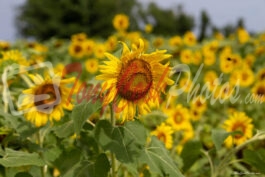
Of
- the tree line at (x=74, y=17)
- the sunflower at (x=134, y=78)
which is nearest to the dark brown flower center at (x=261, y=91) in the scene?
the sunflower at (x=134, y=78)

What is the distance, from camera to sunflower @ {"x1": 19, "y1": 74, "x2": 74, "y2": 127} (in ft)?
6.41

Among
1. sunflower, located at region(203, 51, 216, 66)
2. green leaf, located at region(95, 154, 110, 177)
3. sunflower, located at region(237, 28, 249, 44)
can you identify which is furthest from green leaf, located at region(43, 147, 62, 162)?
sunflower, located at region(237, 28, 249, 44)

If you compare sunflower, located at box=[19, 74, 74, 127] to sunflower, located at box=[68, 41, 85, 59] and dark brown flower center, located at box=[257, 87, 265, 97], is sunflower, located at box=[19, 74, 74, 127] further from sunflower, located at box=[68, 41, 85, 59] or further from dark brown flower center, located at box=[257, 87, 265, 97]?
sunflower, located at box=[68, 41, 85, 59]

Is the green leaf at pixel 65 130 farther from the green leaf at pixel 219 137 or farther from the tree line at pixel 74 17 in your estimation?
the tree line at pixel 74 17

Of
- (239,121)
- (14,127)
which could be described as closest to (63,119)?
(14,127)

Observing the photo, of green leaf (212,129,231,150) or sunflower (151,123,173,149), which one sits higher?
green leaf (212,129,231,150)

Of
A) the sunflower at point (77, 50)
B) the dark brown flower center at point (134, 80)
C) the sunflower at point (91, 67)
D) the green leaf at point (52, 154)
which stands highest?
the dark brown flower center at point (134, 80)

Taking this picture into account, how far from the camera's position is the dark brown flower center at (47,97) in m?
1.96

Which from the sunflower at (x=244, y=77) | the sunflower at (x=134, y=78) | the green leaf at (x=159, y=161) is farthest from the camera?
the sunflower at (x=244, y=77)

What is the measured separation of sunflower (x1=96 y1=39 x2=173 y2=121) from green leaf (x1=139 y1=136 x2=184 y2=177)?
157 millimetres

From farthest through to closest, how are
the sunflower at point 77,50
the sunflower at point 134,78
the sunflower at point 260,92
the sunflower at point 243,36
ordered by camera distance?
the sunflower at point 243,36 < the sunflower at point 77,50 < the sunflower at point 260,92 < the sunflower at point 134,78

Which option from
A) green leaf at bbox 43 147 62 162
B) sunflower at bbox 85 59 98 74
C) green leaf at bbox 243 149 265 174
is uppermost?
sunflower at bbox 85 59 98 74

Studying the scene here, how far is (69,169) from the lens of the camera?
70.3 inches

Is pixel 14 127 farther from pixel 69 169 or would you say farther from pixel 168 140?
pixel 168 140
